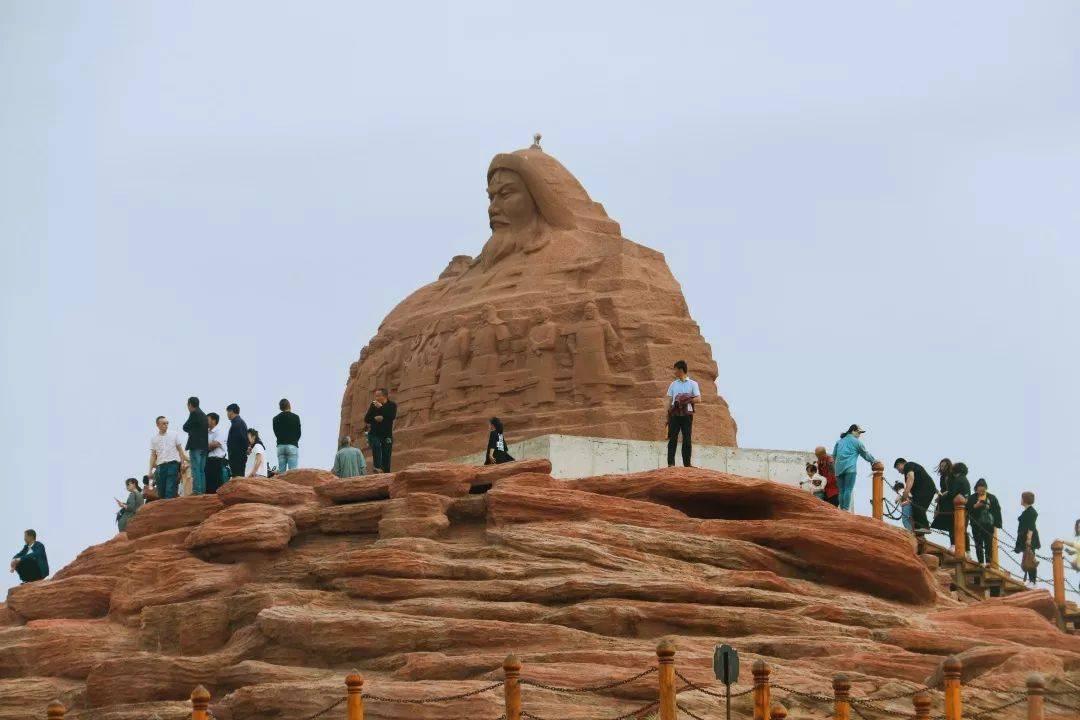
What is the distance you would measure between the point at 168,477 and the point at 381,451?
8.94ft

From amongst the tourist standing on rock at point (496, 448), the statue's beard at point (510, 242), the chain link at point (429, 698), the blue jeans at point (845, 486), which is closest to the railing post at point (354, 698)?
the chain link at point (429, 698)

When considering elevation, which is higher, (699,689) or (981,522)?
(981,522)

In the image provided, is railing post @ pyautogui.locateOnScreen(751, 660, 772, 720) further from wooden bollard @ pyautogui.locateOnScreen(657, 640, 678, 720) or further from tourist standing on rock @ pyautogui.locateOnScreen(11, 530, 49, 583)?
tourist standing on rock @ pyautogui.locateOnScreen(11, 530, 49, 583)

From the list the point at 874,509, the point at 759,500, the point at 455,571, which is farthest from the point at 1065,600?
the point at 455,571

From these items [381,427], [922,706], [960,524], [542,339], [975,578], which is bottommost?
[922,706]

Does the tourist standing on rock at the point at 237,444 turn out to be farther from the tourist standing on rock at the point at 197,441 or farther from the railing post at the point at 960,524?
the railing post at the point at 960,524

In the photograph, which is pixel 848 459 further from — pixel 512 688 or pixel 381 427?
pixel 512 688

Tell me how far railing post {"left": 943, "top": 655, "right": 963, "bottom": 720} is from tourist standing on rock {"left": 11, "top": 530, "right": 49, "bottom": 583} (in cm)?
1312

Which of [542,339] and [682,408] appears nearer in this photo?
[682,408]

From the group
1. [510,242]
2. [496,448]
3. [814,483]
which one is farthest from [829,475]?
→ [510,242]

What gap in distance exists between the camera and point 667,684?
59.0ft

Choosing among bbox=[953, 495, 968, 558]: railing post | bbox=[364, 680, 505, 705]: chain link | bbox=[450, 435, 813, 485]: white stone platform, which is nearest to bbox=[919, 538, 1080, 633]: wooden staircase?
bbox=[953, 495, 968, 558]: railing post

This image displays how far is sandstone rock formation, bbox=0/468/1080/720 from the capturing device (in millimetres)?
20344

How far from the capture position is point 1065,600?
25219 mm
